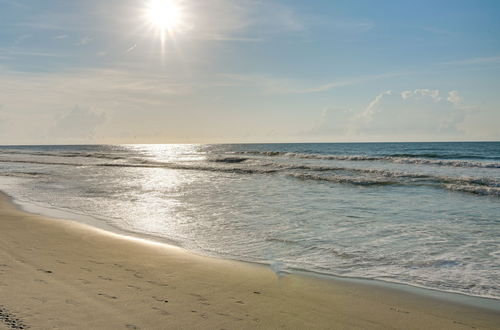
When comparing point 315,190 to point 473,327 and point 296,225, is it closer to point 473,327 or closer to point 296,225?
point 296,225

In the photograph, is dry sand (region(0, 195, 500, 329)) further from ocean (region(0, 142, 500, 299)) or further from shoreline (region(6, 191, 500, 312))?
ocean (region(0, 142, 500, 299))

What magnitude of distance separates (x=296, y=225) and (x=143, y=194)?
8794mm

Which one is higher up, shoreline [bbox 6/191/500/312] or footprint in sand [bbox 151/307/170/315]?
footprint in sand [bbox 151/307/170/315]

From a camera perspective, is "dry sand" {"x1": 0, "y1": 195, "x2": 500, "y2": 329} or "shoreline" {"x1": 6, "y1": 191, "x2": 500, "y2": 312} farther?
"shoreline" {"x1": 6, "y1": 191, "x2": 500, "y2": 312}

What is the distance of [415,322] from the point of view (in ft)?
13.5

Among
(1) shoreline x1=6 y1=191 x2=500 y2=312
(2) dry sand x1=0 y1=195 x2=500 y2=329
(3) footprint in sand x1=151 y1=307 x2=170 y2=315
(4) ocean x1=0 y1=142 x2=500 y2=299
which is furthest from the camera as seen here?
(4) ocean x1=0 y1=142 x2=500 y2=299

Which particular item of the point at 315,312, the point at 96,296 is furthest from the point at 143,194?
the point at 315,312

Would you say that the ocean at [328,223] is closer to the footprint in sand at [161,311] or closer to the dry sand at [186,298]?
the dry sand at [186,298]

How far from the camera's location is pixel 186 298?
453 cm

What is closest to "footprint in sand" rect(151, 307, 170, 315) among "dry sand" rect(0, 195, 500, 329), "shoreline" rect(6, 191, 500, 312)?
"dry sand" rect(0, 195, 500, 329)

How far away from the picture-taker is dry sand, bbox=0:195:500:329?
3832mm

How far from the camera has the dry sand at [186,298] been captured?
3832 millimetres

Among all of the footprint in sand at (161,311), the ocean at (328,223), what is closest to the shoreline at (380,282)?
the ocean at (328,223)

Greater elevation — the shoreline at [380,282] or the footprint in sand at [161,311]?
the footprint in sand at [161,311]
